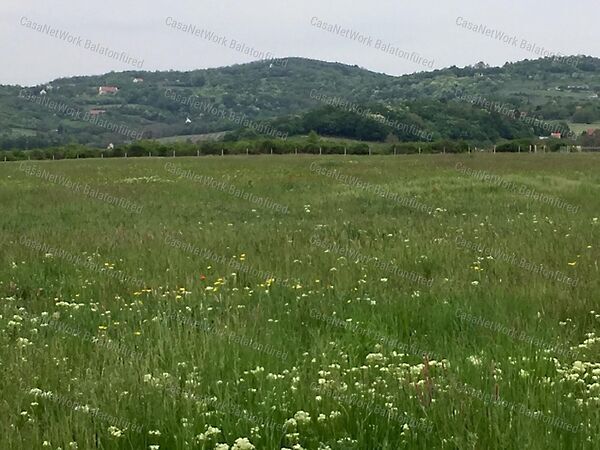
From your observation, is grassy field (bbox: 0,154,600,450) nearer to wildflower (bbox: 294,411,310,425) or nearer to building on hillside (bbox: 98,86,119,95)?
wildflower (bbox: 294,411,310,425)

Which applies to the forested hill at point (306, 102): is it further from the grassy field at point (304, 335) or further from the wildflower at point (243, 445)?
the wildflower at point (243, 445)

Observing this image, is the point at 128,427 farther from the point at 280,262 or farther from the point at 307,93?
the point at 307,93

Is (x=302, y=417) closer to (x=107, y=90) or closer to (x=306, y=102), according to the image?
(x=107, y=90)

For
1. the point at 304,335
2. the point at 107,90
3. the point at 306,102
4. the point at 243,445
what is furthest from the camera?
the point at 306,102

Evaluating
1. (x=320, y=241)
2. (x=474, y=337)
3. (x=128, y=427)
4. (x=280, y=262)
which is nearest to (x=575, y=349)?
(x=474, y=337)

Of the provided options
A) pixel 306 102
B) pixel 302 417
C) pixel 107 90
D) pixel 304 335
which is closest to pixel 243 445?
pixel 302 417

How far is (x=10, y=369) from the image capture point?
504 centimetres

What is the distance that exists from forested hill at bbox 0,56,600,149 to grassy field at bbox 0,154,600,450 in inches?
2285

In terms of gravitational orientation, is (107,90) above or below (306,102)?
below

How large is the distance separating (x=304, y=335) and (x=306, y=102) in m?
150

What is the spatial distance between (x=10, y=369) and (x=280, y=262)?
17.2 feet

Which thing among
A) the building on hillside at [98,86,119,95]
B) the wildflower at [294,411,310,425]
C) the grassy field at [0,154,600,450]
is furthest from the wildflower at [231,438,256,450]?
the building on hillside at [98,86,119,95]

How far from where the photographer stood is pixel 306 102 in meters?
→ 153

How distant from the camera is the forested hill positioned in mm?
99250
